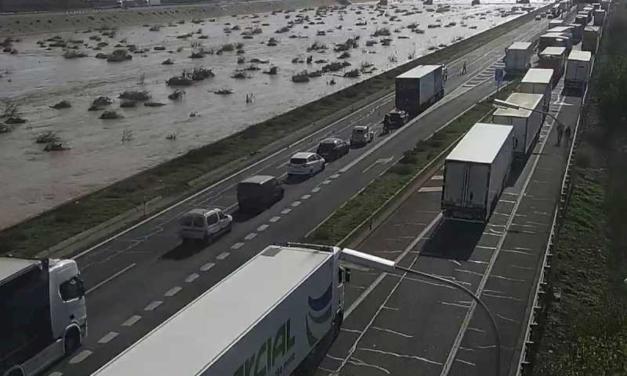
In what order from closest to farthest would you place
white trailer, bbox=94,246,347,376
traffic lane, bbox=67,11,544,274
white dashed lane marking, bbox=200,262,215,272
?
1. white trailer, bbox=94,246,347,376
2. white dashed lane marking, bbox=200,262,215,272
3. traffic lane, bbox=67,11,544,274

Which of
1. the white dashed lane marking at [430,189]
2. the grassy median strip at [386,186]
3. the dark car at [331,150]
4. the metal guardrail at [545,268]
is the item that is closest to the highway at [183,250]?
the dark car at [331,150]

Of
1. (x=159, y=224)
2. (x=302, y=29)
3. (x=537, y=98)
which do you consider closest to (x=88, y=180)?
(x=159, y=224)

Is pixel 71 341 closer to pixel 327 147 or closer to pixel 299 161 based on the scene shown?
pixel 299 161

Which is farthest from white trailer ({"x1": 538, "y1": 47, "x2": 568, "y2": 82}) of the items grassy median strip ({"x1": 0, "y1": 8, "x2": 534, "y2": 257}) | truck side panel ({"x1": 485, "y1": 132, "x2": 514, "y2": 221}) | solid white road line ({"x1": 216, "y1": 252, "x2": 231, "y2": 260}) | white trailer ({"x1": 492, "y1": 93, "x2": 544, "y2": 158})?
solid white road line ({"x1": 216, "y1": 252, "x2": 231, "y2": 260})

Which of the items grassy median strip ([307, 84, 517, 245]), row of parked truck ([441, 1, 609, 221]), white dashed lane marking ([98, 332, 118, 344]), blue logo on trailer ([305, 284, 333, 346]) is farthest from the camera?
row of parked truck ([441, 1, 609, 221])

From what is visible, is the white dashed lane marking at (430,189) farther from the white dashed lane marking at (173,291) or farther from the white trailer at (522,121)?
the white dashed lane marking at (173,291)

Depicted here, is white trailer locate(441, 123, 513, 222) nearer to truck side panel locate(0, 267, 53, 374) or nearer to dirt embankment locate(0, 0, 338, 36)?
truck side panel locate(0, 267, 53, 374)

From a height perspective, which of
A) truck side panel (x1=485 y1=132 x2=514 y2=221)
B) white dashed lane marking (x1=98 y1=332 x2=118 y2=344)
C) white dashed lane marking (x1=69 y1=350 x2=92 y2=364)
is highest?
truck side panel (x1=485 y1=132 x2=514 y2=221)
